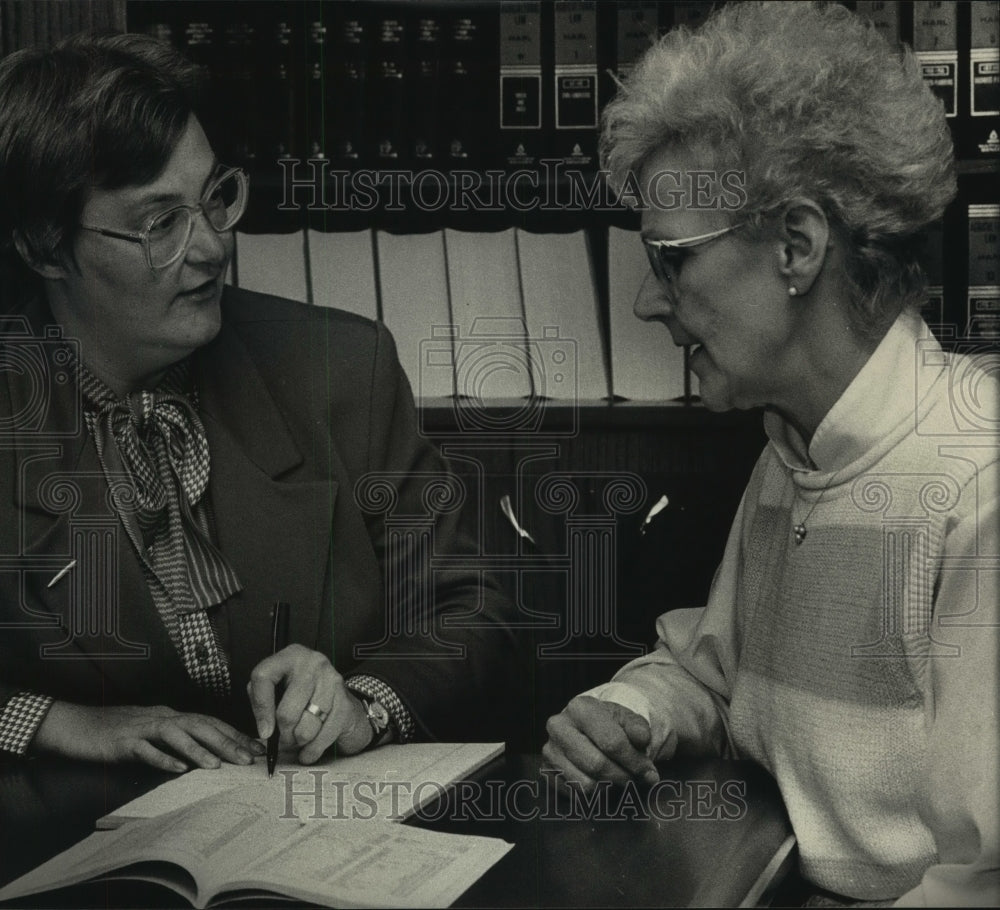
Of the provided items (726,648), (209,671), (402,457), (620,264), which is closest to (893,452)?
(726,648)

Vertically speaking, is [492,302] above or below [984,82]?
below

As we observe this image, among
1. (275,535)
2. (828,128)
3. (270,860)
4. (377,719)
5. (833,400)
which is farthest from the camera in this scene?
(275,535)

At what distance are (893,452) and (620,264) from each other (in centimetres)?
47

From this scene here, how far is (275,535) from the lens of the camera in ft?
5.81

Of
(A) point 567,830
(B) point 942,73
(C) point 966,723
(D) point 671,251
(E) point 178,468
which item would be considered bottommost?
(A) point 567,830

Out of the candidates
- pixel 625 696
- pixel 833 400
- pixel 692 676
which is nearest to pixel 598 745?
pixel 625 696

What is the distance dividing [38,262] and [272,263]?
0.32 m

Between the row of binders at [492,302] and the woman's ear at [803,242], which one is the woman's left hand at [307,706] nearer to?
the row of binders at [492,302]

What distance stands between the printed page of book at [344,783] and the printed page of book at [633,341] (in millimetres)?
533

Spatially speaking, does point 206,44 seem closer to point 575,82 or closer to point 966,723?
point 575,82

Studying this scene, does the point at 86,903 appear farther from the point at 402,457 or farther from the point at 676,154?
the point at 676,154

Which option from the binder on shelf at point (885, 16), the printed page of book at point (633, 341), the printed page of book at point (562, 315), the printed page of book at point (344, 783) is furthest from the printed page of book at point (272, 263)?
the binder on shelf at point (885, 16)

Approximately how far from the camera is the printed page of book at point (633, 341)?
68.7 inches

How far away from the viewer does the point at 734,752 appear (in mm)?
1660
